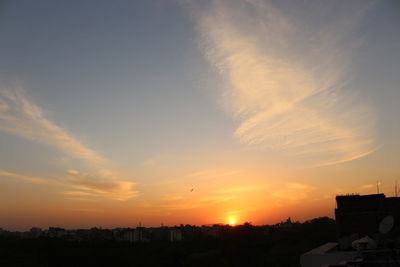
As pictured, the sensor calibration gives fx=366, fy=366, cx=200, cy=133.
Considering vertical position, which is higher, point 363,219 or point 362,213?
point 362,213

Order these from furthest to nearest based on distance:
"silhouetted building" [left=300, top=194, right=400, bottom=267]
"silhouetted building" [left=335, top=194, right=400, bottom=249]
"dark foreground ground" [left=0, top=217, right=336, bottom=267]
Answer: "dark foreground ground" [left=0, top=217, right=336, bottom=267] → "silhouetted building" [left=335, top=194, right=400, bottom=249] → "silhouetted building" [left=300, top=194, right=400, bottom=267]

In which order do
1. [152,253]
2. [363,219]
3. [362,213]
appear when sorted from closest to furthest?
[363,219]
[362,213]
[152,253]

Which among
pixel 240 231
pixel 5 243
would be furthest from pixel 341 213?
pixel 240 231

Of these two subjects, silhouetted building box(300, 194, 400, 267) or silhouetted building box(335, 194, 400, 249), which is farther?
silhouetted building box(335, 194, 400, 249)

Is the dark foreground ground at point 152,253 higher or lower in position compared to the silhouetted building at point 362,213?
lower

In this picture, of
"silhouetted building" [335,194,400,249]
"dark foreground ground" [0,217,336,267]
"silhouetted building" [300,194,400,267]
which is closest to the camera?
"silhouetted building" [300,194,400,267]

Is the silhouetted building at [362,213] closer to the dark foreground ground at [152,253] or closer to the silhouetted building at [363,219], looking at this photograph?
the silhouetted building at [363,219]

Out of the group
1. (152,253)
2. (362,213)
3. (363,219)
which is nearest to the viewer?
(363,219)

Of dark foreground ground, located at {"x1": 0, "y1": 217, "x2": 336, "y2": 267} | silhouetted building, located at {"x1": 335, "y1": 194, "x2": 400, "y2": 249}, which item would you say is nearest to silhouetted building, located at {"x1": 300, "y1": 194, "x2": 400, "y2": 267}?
silhouetted building, located at {"x1": 335, "y1": 194, "x2": 400, "y2": 249}

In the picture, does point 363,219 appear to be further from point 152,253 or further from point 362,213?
point 152,253

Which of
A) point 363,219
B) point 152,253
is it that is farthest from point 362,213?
point 152,253

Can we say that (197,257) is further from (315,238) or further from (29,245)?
(29,245)

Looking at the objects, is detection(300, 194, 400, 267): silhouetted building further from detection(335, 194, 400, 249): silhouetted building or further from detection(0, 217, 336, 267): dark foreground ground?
detection(0, 217, 336, 267): dark foreground ground

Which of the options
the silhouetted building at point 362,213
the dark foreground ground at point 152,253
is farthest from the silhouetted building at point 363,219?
the dark foreground ground at point 152,253
